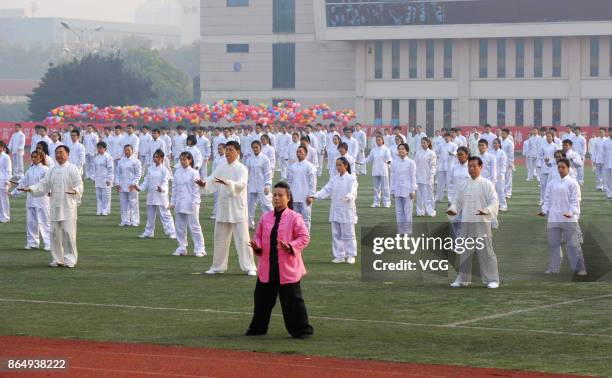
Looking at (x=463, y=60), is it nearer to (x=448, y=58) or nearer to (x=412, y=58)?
(x=448, y=58)

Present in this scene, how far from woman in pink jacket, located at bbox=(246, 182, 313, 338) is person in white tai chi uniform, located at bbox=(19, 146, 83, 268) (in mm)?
7150

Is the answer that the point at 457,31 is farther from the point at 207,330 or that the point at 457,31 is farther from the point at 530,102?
the point at 207,330

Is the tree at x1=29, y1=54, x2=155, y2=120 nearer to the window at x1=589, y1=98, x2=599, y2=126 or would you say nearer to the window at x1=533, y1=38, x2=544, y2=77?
the window at x1=533, y1=38, x2=544, y2=77

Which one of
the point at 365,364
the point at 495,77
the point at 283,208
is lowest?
the point at 365,364

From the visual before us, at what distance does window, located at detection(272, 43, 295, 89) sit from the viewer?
3841 inches

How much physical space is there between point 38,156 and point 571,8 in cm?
6368

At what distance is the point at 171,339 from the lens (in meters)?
13.9

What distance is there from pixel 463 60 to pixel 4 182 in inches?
2444

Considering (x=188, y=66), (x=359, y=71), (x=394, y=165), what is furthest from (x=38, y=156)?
(x=188, y=66)

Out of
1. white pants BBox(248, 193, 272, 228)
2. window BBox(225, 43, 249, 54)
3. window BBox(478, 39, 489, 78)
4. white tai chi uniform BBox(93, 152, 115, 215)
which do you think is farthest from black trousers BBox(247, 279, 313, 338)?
window BBox(225, 43, 249, 54)


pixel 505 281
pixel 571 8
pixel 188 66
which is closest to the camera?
pixel 505 281

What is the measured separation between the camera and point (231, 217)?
19.3m

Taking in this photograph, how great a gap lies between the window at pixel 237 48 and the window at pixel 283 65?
2.03 m

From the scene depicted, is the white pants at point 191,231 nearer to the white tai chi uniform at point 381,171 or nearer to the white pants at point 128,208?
the white pants at point 128,208
